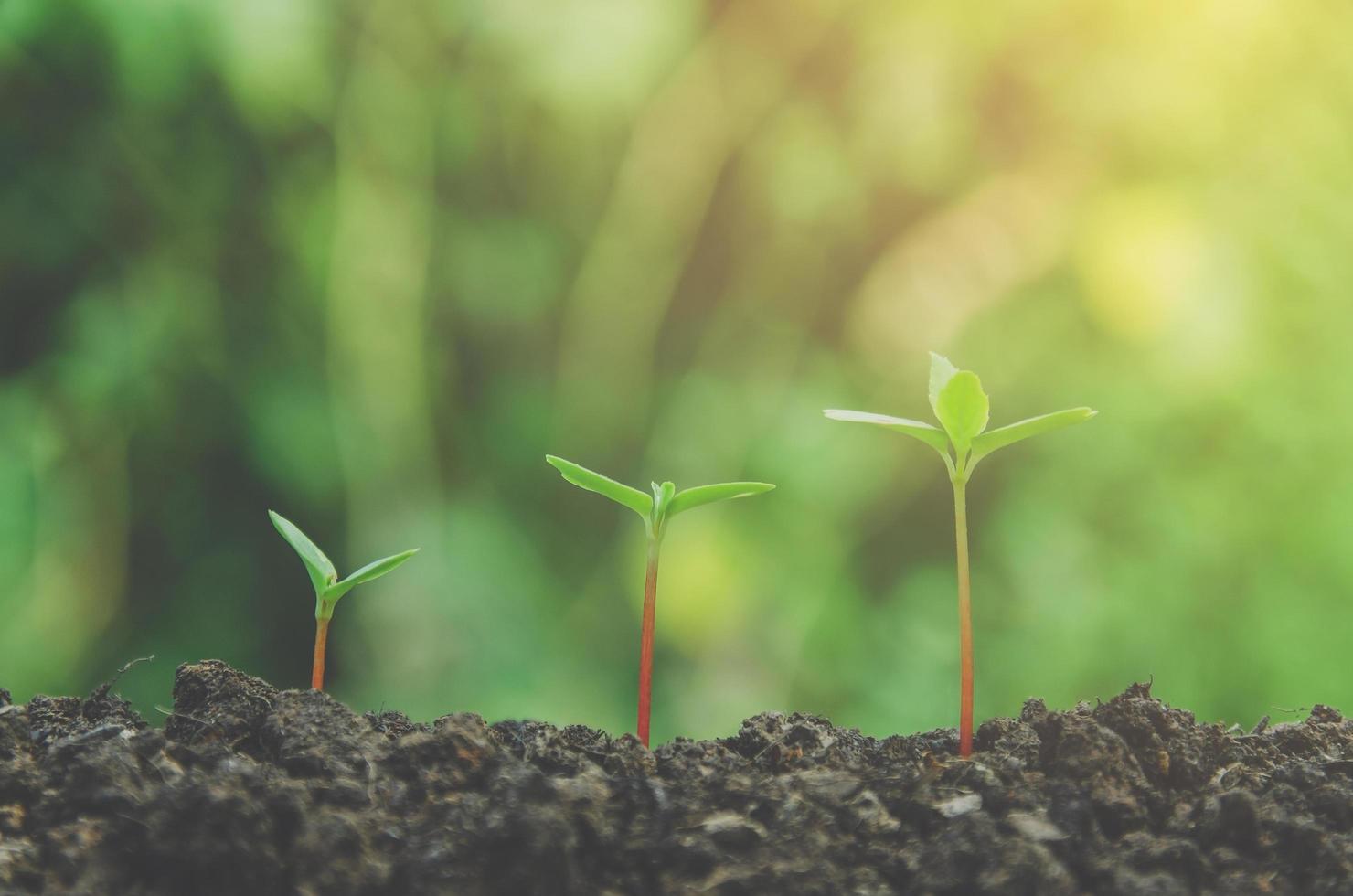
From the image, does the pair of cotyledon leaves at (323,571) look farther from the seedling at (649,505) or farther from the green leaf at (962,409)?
the green leaf at (962,409)

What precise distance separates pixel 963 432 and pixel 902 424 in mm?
66

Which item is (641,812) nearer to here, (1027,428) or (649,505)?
(649,505)

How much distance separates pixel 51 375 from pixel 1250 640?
7.25 feet

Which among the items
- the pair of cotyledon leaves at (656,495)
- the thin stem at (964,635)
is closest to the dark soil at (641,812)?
the thin stem at (964,635)

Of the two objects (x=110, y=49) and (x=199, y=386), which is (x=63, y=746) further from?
(x=110, y=49)

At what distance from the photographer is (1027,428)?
2.30ft

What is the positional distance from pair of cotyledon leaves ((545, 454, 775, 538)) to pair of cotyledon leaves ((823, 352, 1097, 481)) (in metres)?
0.09

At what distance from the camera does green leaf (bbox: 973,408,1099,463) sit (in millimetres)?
666

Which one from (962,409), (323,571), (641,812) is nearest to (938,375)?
(962,409)

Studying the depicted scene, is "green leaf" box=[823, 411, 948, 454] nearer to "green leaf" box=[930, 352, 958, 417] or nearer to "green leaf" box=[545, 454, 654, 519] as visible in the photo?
"green leaf" box=[930, 352, 958, 417]

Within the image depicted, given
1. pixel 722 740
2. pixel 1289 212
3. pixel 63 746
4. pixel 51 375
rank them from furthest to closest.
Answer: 1. pixel 1289 212
2. pixel 51 375
3. pixel 722 740
4. pixel 63 746

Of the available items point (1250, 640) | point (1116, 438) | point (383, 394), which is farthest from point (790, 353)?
point (1250, 640)

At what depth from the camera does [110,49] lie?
2.04 meters

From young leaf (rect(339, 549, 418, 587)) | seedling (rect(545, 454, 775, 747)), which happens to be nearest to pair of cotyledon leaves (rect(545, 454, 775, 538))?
seedling (rect(545, 454, 775, 747))
